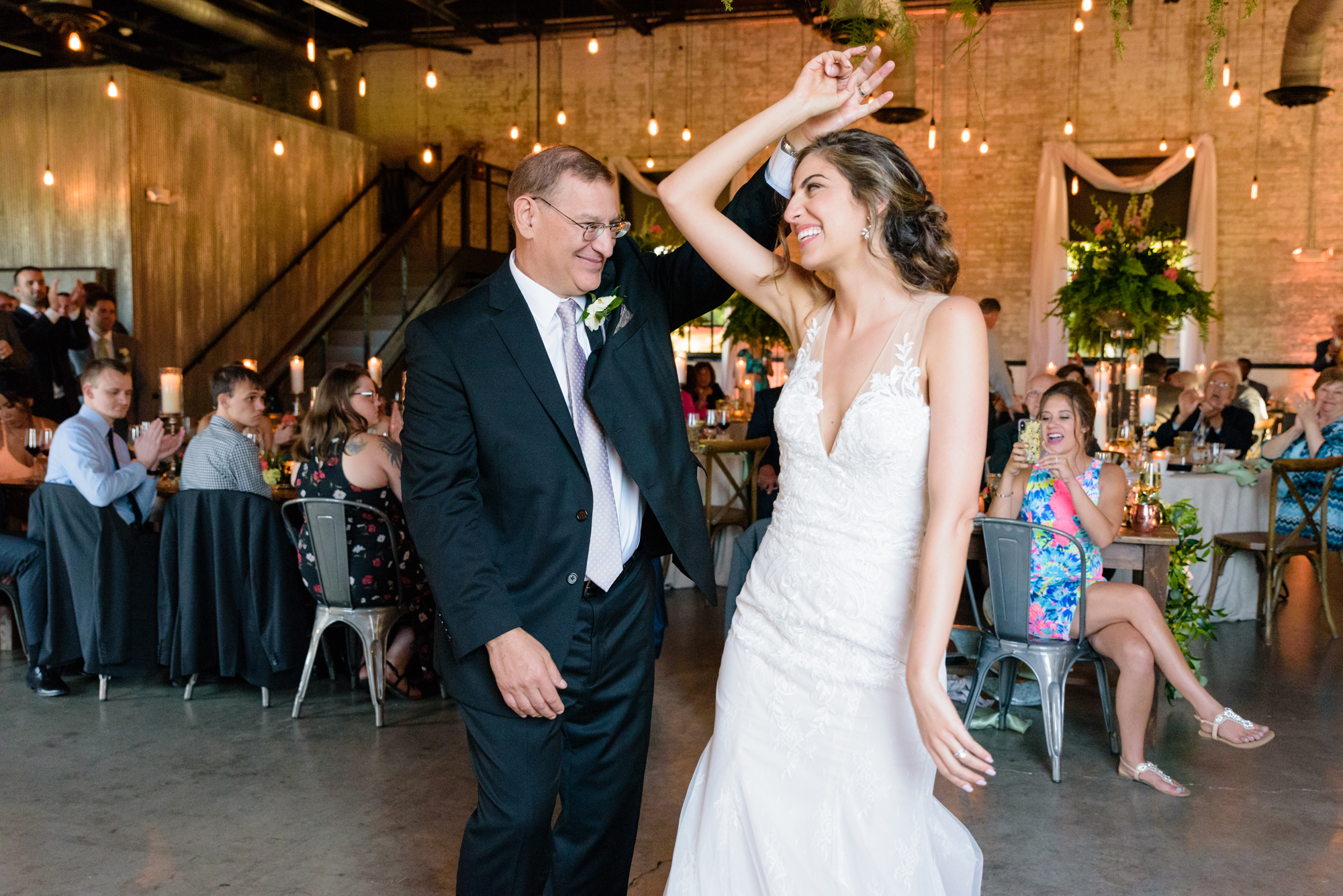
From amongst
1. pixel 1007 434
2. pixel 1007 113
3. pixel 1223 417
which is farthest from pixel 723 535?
pixel 1007 113

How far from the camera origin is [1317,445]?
5836 millimetres

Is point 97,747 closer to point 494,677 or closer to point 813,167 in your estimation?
point 494,677

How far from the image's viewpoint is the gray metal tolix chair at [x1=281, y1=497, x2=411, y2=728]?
4137 millimetres

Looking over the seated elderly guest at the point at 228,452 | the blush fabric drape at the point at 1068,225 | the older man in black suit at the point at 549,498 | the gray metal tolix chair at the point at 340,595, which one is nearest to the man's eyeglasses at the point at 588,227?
the older man in black suit at the point at 549,498

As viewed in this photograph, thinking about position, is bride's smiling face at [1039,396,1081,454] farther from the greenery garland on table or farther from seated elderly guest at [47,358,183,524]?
seated elderly guest at [47,358,183,524]

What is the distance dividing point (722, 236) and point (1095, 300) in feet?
18.6

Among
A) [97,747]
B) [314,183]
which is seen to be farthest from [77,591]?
[314,183]

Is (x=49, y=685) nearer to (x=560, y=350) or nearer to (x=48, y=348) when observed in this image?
(x=560, y=350)

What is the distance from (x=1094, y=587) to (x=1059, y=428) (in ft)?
1.90

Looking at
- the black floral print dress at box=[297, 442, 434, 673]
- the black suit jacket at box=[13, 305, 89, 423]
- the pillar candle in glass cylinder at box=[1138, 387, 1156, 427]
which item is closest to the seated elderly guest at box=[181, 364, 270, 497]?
the black floral print dress at box=[297, 442, 434, 673]

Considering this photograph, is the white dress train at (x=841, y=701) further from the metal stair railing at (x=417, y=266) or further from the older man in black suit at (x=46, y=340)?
the metal stair railing at (x=417, y=266)

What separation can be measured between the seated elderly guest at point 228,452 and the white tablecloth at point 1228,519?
15.5 feet

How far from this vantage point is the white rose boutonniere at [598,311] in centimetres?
201

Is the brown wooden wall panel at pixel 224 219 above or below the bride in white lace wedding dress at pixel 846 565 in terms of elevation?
above
